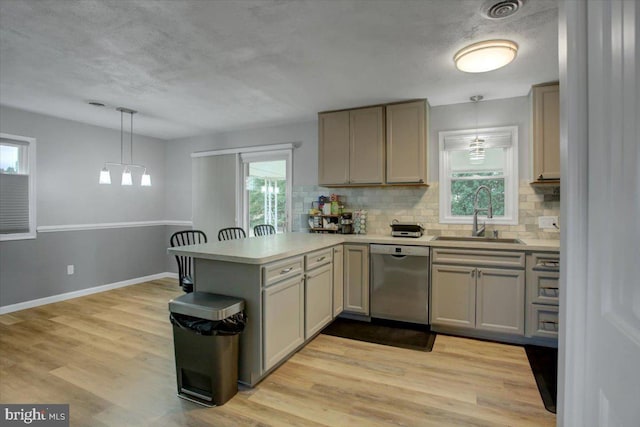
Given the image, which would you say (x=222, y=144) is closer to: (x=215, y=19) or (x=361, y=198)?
(x=361, y=198)

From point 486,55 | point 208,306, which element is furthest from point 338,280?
point 486,55

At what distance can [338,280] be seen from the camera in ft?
11.4

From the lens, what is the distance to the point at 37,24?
6.95ft

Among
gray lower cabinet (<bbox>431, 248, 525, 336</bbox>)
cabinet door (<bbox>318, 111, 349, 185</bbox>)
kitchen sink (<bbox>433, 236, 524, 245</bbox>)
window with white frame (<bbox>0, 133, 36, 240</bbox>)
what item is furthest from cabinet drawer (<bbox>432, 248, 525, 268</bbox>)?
window with white frame (<bbox>0, 133, 36, 240</bbox>)

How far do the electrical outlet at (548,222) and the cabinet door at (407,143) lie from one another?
1.26 m

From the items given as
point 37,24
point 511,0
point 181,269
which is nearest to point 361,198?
point 181,269

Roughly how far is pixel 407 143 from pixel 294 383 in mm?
2631

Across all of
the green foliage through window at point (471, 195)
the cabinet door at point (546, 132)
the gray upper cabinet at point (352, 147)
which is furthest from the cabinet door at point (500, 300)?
the gray upper cabinet at point (352, 147)

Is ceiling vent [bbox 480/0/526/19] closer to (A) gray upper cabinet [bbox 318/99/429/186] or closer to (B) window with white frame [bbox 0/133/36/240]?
(A) gray upper cabinet [bbox 318/99/429/186]

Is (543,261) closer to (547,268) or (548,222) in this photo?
(547,268)

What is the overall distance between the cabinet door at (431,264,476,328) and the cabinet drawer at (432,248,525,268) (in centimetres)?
7

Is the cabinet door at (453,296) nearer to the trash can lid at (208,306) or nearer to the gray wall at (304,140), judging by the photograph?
the gray wall at (304,140)

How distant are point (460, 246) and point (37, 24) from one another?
146 inches

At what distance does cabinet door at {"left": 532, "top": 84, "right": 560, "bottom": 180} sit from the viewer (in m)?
3.02
